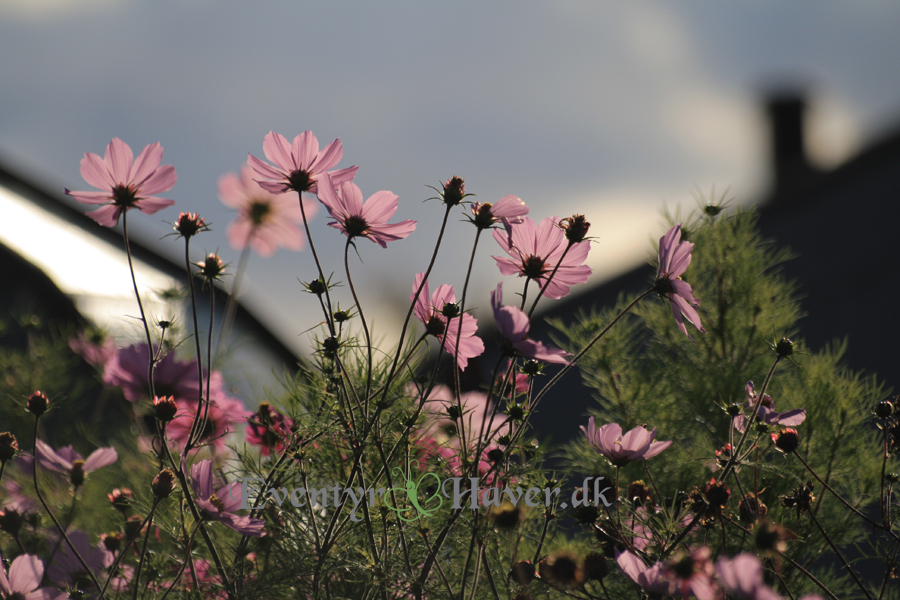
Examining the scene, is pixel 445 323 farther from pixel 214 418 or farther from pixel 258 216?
pixel 258 216

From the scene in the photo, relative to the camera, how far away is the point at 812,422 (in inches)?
25.4

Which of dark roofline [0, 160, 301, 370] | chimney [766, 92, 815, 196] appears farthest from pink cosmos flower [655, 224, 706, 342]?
chimney [766, 92, 815, 196]

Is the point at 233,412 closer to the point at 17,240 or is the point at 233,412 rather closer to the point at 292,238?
the point at 292,238

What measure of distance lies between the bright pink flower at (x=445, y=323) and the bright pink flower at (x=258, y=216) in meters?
0.42

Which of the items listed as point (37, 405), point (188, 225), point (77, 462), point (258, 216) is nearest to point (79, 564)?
point (77, 462)

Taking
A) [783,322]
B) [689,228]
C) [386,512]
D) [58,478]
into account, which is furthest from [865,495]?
[58,478]

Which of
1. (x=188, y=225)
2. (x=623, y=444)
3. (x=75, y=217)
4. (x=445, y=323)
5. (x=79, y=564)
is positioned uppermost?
(x=75, y=217)

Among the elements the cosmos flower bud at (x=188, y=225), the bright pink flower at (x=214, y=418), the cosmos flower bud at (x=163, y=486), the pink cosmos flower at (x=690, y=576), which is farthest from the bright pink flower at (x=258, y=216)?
the pink cosmos flower at (x=690, y=576)

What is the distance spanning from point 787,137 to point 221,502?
549 cm

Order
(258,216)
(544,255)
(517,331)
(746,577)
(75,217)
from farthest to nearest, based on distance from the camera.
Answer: (75,217)
(258,216)
(544,255)
(517,331)
(746,577)

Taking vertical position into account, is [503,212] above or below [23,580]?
above

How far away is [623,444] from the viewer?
0.48m

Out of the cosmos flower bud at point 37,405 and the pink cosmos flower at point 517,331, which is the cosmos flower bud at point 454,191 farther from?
the cosmos flower bud at point 37,405

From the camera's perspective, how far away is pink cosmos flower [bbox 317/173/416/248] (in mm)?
474
